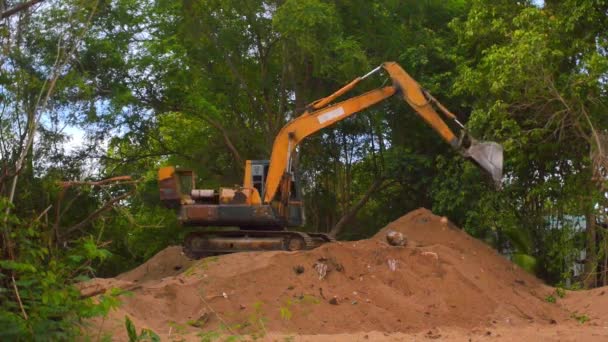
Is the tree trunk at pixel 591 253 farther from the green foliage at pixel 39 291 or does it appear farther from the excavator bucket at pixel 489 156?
the green foliage at pixel 39 291

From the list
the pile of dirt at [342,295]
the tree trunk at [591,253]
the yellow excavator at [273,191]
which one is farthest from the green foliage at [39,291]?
the tree trunk at [591,253]

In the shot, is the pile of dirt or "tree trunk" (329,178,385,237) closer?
the pile of dirt

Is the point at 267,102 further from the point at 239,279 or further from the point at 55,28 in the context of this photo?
the point at 55,28

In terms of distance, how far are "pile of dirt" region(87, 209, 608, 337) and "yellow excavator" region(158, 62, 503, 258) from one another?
2042 mm

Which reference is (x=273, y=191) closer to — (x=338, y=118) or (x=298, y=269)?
(x=338, y=118)

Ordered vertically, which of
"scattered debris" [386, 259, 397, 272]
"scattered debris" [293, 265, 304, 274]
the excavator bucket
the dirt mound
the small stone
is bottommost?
the dirt mound

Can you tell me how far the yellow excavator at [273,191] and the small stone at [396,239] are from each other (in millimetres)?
1685

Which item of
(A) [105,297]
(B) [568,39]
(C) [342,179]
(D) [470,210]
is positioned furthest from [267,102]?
(A) [105,297]

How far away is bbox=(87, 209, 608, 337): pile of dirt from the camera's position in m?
13.5

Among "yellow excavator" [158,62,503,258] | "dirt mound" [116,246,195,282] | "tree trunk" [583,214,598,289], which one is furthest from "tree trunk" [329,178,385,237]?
"tree trunk" [583,214,598,289]

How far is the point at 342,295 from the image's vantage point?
1478cm

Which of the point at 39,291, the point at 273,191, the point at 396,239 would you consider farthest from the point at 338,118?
the point at 39,291

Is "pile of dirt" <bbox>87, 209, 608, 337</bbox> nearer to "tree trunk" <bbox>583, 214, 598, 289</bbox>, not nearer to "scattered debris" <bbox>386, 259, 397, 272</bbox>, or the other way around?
"scattered debris" <bbox>386, 259, 397, 272</bbox>

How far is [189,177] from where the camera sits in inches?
772
